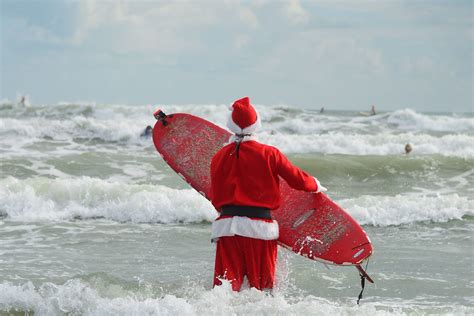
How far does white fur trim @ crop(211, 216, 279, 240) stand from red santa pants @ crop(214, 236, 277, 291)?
0.05 meters

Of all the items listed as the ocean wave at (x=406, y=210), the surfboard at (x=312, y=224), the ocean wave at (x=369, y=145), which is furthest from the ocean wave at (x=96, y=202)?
the ocean wave at (x=369, y=145)

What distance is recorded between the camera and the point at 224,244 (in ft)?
14.9

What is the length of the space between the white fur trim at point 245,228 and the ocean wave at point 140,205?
489 cm

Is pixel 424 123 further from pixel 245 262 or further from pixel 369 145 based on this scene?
pixel 245 262

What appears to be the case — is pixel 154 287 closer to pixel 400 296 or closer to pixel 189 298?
pixel 189 298

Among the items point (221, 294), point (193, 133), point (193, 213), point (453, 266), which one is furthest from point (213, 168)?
point (193, 213)

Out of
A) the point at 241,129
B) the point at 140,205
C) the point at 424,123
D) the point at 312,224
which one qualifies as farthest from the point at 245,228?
the point at 424,123

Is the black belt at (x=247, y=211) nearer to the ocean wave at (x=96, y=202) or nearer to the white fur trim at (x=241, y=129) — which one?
the white fur trim at (x=241, y=129)

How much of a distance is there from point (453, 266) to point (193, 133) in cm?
288

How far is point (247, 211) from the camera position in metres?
4.46

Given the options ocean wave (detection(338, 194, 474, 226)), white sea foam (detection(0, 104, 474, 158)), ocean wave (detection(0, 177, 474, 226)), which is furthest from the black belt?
white sea foam (detection(0, 104, 474, 158))

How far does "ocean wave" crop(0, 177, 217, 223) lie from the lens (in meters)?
9.45

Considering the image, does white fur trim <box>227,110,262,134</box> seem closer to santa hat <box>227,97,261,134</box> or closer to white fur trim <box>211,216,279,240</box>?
santa hat <box>227,97,261,134</box>

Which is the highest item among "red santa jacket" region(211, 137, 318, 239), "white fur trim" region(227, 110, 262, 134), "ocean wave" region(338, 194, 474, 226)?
"white fur trim" region(227, 110, 262, 134)
